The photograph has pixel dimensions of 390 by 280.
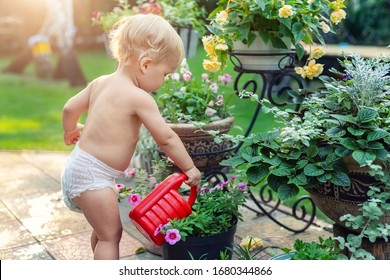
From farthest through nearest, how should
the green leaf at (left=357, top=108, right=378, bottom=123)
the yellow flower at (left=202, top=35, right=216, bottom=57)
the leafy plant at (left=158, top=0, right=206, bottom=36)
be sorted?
the leafy plant at (left=158, top=0, right=206, bottom=36)
the yellow flower at (left=202, top=35, right=216, bottom=57)
the green leaf at (left=357, top=108, right=378, bottom=123)

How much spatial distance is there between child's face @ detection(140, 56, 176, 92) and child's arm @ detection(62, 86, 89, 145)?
0.33 metres

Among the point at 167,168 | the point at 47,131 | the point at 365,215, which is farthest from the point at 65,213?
the point at 47,131

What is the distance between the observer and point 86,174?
235 centimetres

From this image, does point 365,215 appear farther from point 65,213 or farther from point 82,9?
point 82,9

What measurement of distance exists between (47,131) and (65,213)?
2942mm

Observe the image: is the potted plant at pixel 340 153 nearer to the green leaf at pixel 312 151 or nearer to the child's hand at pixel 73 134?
the green leaf at pixel 312 151

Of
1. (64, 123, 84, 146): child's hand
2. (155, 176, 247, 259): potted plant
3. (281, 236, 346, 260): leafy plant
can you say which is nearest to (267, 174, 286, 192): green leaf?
A: (281, 236, 346, 260): leafy plant

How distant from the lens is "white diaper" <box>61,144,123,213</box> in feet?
7.69

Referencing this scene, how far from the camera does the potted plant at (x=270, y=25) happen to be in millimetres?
2727

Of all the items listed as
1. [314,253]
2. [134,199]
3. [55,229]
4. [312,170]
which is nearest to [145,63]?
[134,199]

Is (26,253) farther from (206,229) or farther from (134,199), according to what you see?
(206,229)

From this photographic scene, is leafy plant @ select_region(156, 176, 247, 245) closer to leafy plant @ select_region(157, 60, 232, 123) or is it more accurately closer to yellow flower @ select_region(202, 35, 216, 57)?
leafy plant @ select_region(157, 60, 232, 123)

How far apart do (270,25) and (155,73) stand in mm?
844

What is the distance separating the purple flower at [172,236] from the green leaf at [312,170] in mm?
604
